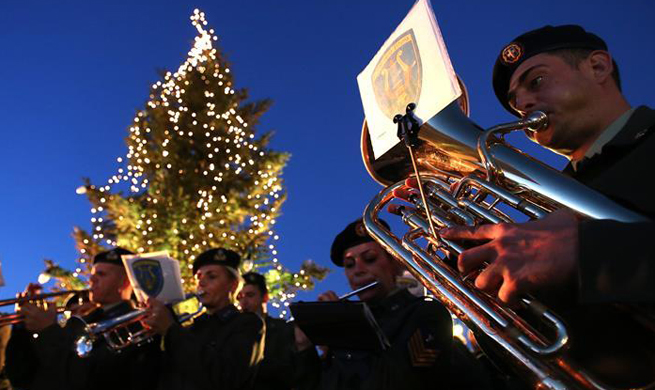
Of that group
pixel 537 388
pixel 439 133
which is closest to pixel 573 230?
pixel 537 388

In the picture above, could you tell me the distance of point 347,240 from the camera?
356 centimetres

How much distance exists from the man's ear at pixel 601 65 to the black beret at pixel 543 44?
0.03 m

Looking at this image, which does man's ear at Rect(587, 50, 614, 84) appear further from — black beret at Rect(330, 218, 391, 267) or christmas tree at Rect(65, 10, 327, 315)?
christmas tree at Rect(65, 10, 327, 315)

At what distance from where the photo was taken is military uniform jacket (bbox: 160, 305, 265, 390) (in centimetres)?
374

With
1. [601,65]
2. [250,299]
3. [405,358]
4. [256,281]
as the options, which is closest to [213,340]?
[405,358]

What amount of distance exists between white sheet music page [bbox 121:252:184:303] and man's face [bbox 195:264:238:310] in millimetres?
303

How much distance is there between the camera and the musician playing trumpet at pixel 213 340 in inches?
148

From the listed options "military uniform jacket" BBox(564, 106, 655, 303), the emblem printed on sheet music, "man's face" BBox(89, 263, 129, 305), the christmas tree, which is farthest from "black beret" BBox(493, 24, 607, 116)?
the christmas tree

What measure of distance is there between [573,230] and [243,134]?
11877 millimetres

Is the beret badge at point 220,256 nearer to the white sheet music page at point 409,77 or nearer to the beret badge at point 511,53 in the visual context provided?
the white sheet music page at point 409,77

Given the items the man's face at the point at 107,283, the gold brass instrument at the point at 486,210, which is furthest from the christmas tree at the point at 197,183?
the gold brass instrument at the point at 486,210

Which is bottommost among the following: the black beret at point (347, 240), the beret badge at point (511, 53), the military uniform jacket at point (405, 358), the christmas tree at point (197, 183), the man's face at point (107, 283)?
the military uniform jacket at point (405, 358)

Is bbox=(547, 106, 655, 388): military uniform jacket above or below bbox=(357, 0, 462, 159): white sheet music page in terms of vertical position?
below

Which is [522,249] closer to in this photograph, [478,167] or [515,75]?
[478,167]
